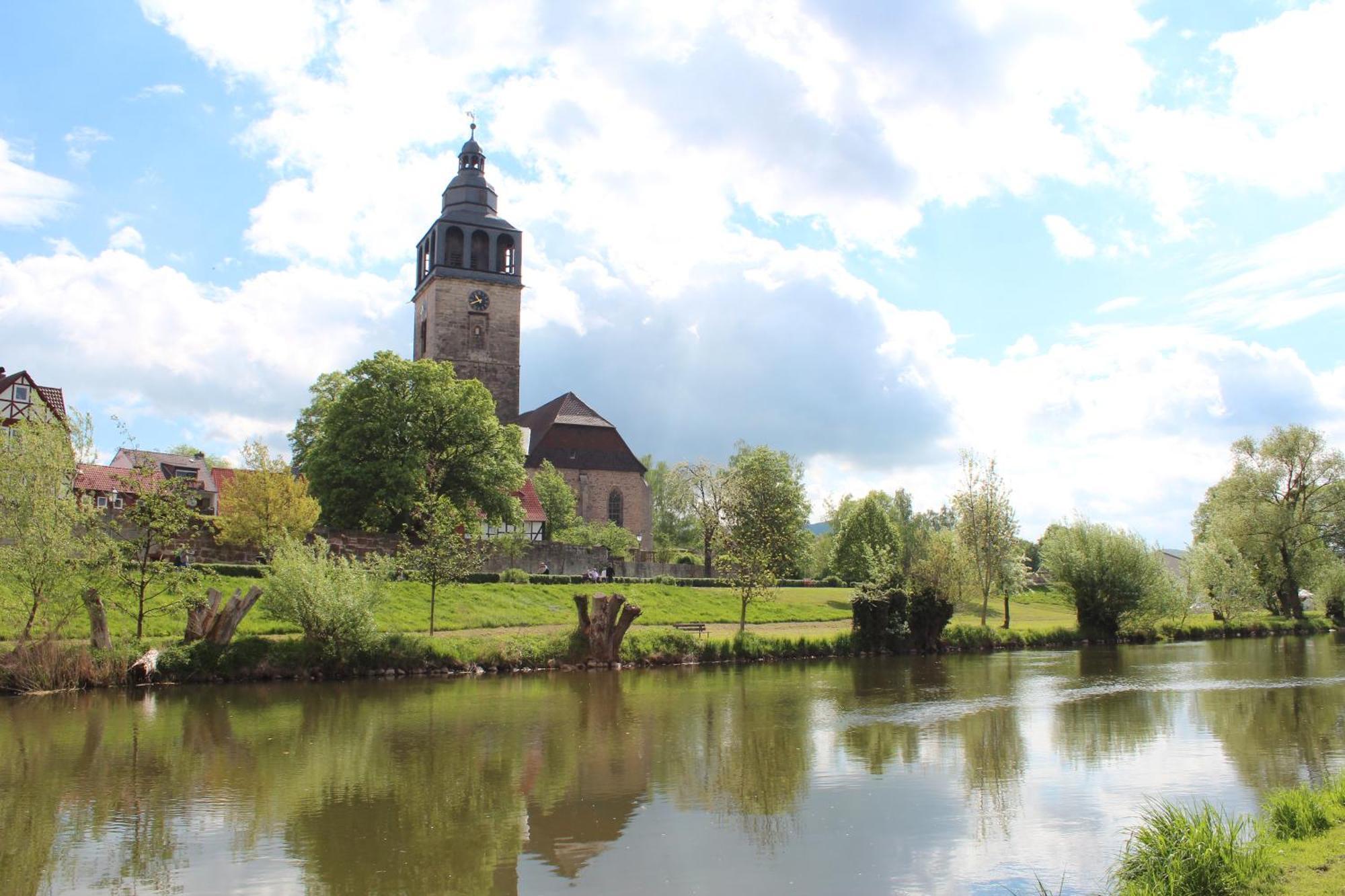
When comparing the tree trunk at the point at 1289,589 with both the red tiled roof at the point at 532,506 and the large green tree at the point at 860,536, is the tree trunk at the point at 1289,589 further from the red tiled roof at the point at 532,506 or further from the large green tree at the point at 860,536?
the red tiled roof at the point at 532,506

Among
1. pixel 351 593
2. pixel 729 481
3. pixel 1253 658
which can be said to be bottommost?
pixel 1253 658

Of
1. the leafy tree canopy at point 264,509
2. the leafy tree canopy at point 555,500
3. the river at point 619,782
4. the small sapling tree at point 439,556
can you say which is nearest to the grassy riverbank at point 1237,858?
the river at point 619,782

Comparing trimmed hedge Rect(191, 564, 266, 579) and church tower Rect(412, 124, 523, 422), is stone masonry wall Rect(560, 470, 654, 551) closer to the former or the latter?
church tower Rect(412, 124, 523, 422)

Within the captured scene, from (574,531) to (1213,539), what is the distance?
39769mm

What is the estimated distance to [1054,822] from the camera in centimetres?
1160

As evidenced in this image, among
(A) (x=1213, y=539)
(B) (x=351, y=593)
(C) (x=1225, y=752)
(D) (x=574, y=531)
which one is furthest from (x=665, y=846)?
(D) (x=574, y=531)

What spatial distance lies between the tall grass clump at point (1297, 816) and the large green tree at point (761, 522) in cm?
3009

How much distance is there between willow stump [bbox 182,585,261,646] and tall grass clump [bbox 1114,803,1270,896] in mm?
23535

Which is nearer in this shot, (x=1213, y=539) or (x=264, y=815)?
(x=264, y=815)

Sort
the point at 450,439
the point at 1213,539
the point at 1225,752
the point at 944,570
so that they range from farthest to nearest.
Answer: the point at 1213,539
the point at 450,439
the point at 944,570
the point at 1225,752

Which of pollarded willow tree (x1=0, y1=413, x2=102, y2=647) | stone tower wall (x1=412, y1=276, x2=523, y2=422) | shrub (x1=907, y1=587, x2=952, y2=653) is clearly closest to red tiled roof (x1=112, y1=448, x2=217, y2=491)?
stone tower wall (x1=412, y1=276, x2=523, y2=422)

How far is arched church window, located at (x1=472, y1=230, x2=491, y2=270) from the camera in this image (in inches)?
3019

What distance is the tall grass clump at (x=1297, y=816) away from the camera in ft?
30.1

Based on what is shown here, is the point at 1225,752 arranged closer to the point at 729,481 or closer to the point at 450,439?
the point at 450,439
